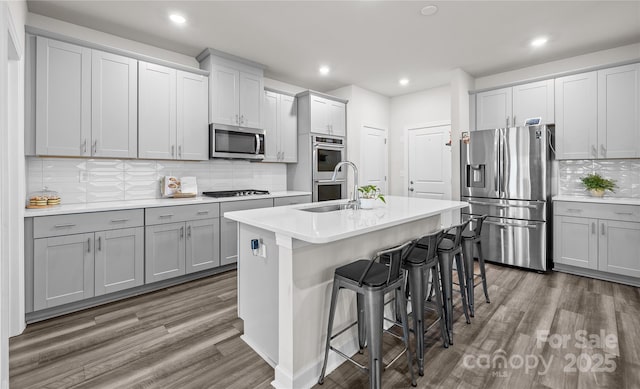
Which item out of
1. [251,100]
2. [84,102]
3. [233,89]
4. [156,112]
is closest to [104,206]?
[84,102]

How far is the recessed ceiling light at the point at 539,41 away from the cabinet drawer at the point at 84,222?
15.6 feet

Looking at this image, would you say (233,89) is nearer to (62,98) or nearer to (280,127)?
(280,127)

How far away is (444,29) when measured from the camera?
3.30 m

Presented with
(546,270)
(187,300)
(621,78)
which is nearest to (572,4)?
(621,78)

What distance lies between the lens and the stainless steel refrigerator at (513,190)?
3797mm

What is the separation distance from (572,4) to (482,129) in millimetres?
1891

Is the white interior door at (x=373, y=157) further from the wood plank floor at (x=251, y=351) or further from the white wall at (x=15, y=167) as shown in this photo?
the white wall at (x=15, y=167)

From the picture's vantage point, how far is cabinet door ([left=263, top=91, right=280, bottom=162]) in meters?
4.55

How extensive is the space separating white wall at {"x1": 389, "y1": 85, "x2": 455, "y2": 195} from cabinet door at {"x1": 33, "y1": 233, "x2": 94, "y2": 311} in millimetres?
4911

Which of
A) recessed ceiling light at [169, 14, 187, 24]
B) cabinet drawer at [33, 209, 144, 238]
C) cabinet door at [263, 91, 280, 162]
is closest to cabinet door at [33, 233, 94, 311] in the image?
cabinet drawer at [33, 209, 144, 238]

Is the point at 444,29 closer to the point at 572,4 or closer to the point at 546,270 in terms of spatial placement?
the point at 572,4

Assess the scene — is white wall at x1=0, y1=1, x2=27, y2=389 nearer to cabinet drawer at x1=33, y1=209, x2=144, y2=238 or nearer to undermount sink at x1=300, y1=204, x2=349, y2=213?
cabinet drawer at x1=33, y1=209, x2=144, y2=238

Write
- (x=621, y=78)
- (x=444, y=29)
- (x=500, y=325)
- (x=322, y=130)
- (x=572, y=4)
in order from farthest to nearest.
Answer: (x=322, y=130) < (x=621, y=78) < (x=444, y=29) < (x=572, y=4) < (x=500, y=325)

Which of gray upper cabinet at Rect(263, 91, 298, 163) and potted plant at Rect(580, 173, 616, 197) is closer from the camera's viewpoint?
potted plant at Rect(580, 173, 616, 197)
